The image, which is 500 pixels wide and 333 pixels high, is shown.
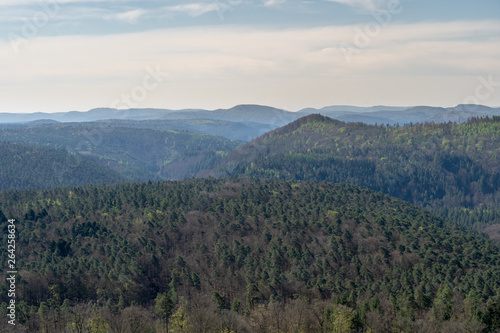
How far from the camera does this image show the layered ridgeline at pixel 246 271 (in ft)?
326

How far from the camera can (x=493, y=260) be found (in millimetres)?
153250

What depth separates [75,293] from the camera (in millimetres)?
136750

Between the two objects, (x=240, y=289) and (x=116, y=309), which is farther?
(x=240, y=289)

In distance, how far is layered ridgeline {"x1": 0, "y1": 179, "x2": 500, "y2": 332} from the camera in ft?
326

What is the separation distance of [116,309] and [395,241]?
296ft

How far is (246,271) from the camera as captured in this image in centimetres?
14850

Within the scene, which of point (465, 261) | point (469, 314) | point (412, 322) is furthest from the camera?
point (465, 261)

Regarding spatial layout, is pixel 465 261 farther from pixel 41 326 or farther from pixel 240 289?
pixel 41 326

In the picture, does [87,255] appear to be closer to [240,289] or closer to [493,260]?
[240,289]

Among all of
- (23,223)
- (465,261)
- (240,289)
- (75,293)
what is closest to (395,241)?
(465,261)

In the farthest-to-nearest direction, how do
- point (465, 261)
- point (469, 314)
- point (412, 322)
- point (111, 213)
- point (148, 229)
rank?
point (111, 213) → point (148, 229) → point (465, 261) → point (469, 314) → point (412, 322)

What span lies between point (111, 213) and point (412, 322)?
4934 inches

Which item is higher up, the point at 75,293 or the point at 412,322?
the point at 412,322

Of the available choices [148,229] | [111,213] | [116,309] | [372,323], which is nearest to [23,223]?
[111,213]
